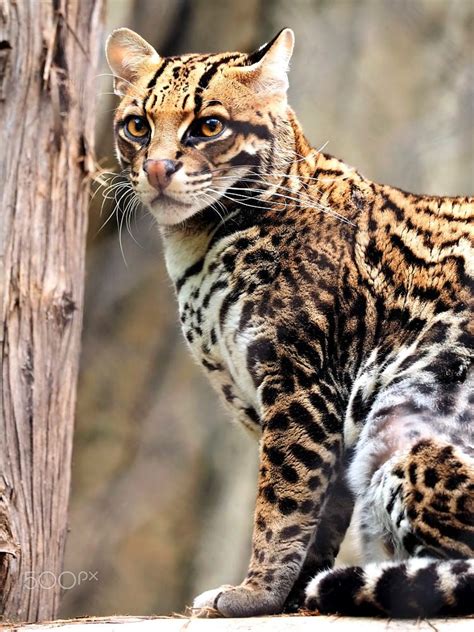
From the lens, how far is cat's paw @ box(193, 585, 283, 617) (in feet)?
11.6

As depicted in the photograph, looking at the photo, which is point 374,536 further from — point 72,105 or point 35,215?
point 72,105

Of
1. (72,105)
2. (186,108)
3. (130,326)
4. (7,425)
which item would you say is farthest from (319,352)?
(130,326)

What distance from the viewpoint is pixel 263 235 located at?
3941mm

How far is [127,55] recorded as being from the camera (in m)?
4.19

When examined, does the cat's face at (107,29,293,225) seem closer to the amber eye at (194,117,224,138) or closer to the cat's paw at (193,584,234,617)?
the amber eye at (194,117,224,138)

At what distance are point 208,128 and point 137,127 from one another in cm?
28

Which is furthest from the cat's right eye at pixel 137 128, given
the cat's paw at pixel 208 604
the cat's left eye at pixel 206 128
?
the cat's paw at pixel 208 604

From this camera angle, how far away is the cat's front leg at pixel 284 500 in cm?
357

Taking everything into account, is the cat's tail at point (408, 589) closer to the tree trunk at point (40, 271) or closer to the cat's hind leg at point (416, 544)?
the cat's hind leg at point (416, 544)

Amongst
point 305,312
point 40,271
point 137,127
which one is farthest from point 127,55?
point 305,312

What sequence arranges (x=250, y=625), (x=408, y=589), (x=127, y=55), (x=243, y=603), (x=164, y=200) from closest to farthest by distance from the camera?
(x=408, y=589) → (x=250, y=625) → (x=243, y=603) → (x=164, y=200) → (x=127, y=55)

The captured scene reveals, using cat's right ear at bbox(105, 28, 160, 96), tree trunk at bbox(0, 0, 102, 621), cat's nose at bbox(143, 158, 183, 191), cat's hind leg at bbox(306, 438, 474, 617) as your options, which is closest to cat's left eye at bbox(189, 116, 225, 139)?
cat's nose at bbox(143, 158, 183, 191)

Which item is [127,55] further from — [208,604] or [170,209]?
[208,604]

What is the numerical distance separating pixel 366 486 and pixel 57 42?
88.9 inches
